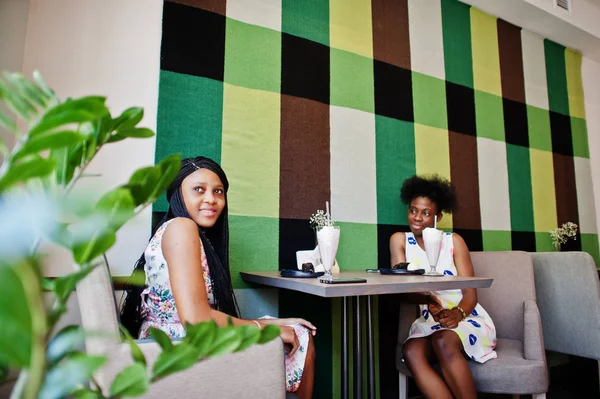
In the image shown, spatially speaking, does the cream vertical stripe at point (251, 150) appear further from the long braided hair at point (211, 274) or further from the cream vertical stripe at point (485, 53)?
the cream vertical stripe at point (485, 53)

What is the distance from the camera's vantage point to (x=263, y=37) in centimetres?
219

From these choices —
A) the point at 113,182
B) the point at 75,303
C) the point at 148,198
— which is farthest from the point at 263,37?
the point at 148,198

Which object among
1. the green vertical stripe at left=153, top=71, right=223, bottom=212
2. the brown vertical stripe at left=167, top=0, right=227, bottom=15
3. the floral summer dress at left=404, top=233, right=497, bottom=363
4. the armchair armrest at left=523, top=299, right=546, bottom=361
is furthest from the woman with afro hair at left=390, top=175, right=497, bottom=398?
the brown vertical stripe at left=167, top=0, right=227, bottom=15

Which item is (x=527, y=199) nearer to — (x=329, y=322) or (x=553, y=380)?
(x=553, y=380)

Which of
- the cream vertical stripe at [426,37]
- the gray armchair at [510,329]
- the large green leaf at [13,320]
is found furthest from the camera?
the cream vertical stripe at [426,37]

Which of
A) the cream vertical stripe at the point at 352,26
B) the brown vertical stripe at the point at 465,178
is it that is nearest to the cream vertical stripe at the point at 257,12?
the cream vertical stripe at the point at 352,26

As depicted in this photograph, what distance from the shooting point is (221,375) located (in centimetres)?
97

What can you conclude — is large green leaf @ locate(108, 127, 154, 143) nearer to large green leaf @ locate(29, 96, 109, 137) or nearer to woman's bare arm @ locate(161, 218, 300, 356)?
large green leaf @ locate(29, 96, 109, 137)

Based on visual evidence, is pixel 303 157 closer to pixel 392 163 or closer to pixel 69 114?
pixel 392 163

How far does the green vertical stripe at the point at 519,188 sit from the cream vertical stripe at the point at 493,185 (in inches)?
2.1

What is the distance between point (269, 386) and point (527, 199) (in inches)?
111

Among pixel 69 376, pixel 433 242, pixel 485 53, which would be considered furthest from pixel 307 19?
pixel 69 376

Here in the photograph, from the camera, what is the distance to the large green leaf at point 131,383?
27 cm

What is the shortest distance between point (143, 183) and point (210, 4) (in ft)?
6.49
